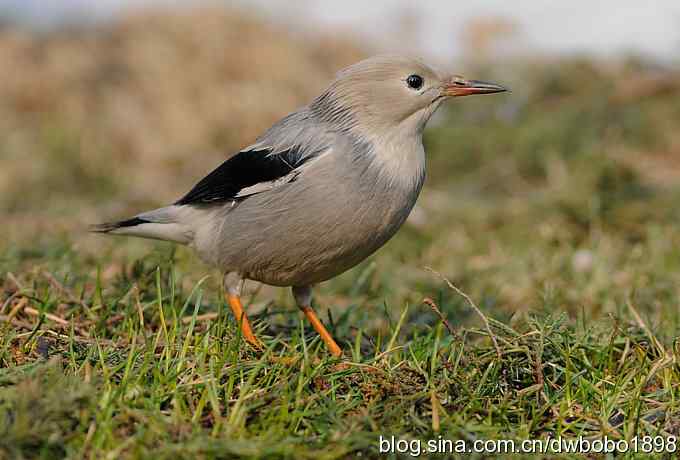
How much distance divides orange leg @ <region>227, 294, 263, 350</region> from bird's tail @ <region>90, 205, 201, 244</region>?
0.43 metres

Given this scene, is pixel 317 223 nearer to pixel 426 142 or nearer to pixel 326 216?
pixel 326 216

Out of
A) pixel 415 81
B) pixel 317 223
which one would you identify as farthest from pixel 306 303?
pixel 415 81

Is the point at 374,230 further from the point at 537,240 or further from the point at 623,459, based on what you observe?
the point at 537,240

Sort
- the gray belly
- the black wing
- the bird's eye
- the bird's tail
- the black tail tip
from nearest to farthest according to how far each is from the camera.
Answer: the gray belly, the black wing, the bird's eye, the bird's tail, the black tail tip

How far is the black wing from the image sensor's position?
374 centimetres

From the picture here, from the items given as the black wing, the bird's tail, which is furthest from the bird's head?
the bird's tail

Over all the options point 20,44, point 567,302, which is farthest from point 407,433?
point 20,44

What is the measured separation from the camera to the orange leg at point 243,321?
11.7 feet

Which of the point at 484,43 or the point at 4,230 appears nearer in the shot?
the point at 4,230

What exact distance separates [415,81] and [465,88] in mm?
Answer: 261

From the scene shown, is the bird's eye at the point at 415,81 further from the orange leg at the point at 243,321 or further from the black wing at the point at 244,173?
the orange leg at the point at 243,321

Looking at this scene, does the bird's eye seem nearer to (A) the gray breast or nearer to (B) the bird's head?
(B) the bird's head

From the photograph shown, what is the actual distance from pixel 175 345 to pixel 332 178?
0.99 metres

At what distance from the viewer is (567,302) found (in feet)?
16.3
